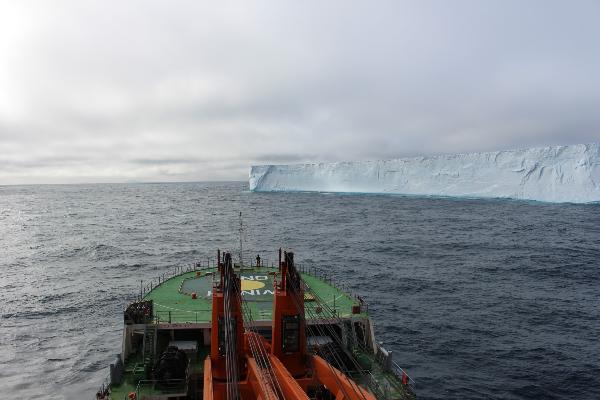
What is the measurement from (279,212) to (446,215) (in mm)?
40504

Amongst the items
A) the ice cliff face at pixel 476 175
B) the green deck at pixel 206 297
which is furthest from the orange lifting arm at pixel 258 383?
the ice cliff face at pixel 476 175

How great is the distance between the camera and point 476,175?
118 m

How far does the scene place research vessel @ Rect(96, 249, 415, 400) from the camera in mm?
16250

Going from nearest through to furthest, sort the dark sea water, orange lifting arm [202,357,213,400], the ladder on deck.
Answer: orange lifting arm [202,357,213,400] → the ladder on deck → the dark sea water

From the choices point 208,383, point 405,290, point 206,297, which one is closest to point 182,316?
point 206,297

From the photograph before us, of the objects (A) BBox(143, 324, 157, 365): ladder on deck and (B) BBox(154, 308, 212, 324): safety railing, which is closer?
(A) BBox(143, 324, 157, 365): ladder on deck

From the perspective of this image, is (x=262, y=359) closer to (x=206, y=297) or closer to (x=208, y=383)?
(x=208, y=383)

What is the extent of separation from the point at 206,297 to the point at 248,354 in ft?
29.7

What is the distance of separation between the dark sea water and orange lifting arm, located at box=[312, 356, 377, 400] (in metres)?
10.7

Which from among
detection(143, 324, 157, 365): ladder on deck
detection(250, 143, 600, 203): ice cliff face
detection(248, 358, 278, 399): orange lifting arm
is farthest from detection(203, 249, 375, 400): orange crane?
detection(250, 143, 600, 203): ice cliff face

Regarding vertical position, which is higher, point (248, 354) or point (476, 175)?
point (476, 175)

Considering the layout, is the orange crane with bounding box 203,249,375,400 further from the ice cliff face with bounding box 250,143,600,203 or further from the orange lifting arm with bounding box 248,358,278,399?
the ice cliff face with bounding box 250,143,600,203

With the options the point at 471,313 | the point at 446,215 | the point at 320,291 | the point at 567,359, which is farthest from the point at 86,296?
the point at 446,215

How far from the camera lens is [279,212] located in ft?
378
